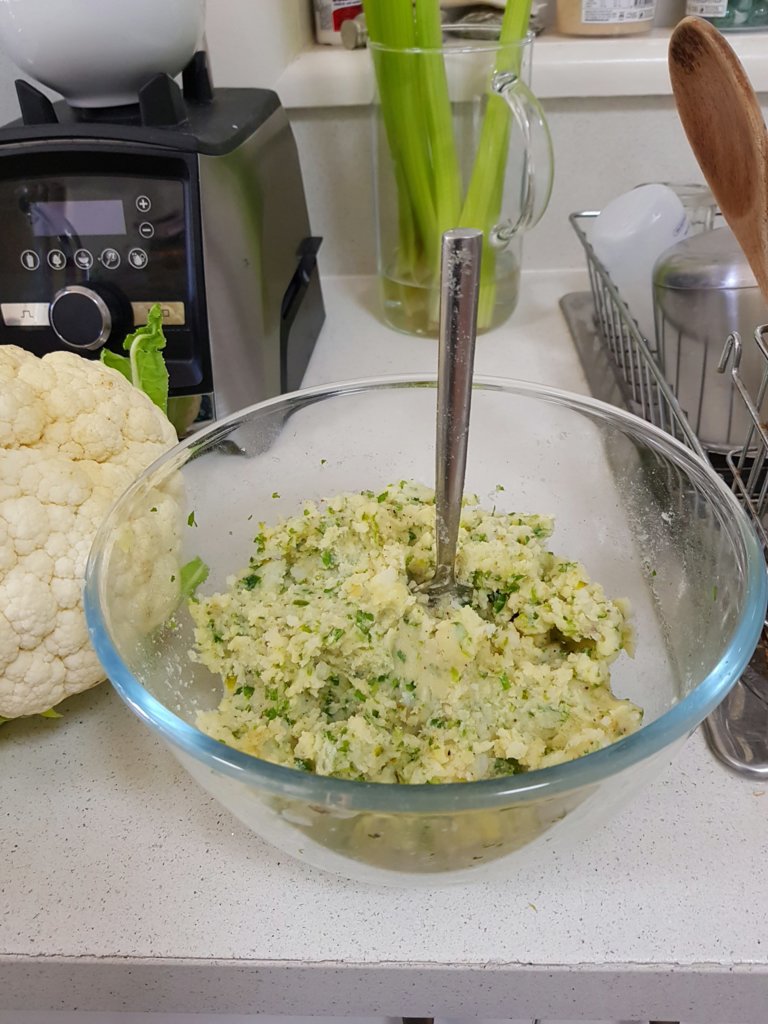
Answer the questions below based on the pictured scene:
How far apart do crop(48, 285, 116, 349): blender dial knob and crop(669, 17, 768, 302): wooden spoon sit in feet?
1.62

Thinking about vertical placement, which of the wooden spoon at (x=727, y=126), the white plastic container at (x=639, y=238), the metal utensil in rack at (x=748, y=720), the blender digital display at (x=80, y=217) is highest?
the wooden spoon at (x=727, y=126)

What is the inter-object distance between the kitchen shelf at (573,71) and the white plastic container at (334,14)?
0.18 ft

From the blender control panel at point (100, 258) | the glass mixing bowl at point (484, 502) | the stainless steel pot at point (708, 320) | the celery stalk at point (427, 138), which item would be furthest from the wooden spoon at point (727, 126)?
the blender control panel at point (100, 258)

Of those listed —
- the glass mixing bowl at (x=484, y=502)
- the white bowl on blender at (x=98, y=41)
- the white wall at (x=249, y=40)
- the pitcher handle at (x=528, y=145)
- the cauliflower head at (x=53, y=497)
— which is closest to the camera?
the glass mixing bowl at (x=484, y=502)

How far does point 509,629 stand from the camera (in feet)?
1.54

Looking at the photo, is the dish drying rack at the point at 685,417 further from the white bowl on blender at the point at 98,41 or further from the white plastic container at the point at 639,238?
the white bowl on blender at the point at 98,41

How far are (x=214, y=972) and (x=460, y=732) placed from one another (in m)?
0.17

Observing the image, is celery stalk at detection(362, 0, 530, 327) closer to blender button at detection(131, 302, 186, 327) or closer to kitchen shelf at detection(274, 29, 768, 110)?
kitchen shelf at detection(274, 29, 768, 110)

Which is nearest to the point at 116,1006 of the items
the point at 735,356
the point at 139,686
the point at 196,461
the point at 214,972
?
the point at 214,972

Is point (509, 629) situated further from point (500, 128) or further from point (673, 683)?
point (500, 128)

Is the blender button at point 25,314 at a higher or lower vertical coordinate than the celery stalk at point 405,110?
lower

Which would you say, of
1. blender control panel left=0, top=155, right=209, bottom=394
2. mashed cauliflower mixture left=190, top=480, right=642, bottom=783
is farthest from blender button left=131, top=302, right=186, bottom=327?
mashed cauliflower mixture left=190, top=480, right=642, bottom=783

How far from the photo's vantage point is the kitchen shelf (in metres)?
1.02

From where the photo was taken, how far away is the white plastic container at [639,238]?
34.3 inches
